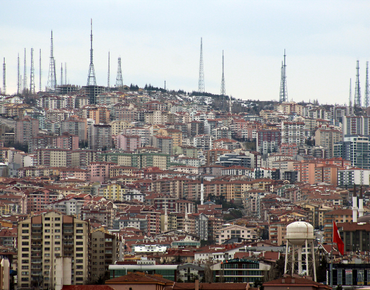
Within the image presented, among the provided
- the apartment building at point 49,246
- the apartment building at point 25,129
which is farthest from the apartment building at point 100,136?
the apartment building at point 49,246

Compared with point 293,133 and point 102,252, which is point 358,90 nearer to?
point 293,133

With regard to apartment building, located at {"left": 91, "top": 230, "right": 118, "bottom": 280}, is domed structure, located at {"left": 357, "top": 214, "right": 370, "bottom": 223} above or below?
above

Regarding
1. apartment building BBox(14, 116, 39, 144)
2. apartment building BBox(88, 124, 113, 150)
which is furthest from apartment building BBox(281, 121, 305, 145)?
apartment building BBox(14, 116, 39, 144)

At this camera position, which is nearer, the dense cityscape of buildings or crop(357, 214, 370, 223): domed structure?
the dense cityscape of buildings

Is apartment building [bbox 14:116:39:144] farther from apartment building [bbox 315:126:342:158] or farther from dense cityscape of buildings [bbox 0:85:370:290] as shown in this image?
apartment building [bbox 315:126:342:158]

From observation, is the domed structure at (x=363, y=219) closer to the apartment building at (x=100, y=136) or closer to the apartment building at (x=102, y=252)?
the apartment building at (x=102, y=252)

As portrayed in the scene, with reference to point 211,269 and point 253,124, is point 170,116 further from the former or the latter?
point 211,269

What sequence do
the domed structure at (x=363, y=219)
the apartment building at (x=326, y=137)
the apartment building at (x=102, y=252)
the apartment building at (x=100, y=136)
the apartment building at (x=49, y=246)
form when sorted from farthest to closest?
the apartment building at (x=326, y=137) → the apartment building at (x=100, y=136) → the domed structure at (x=363, y=219) → the apartment building at (x=102, y=252) → the apartment building at (x=49, y=246)
